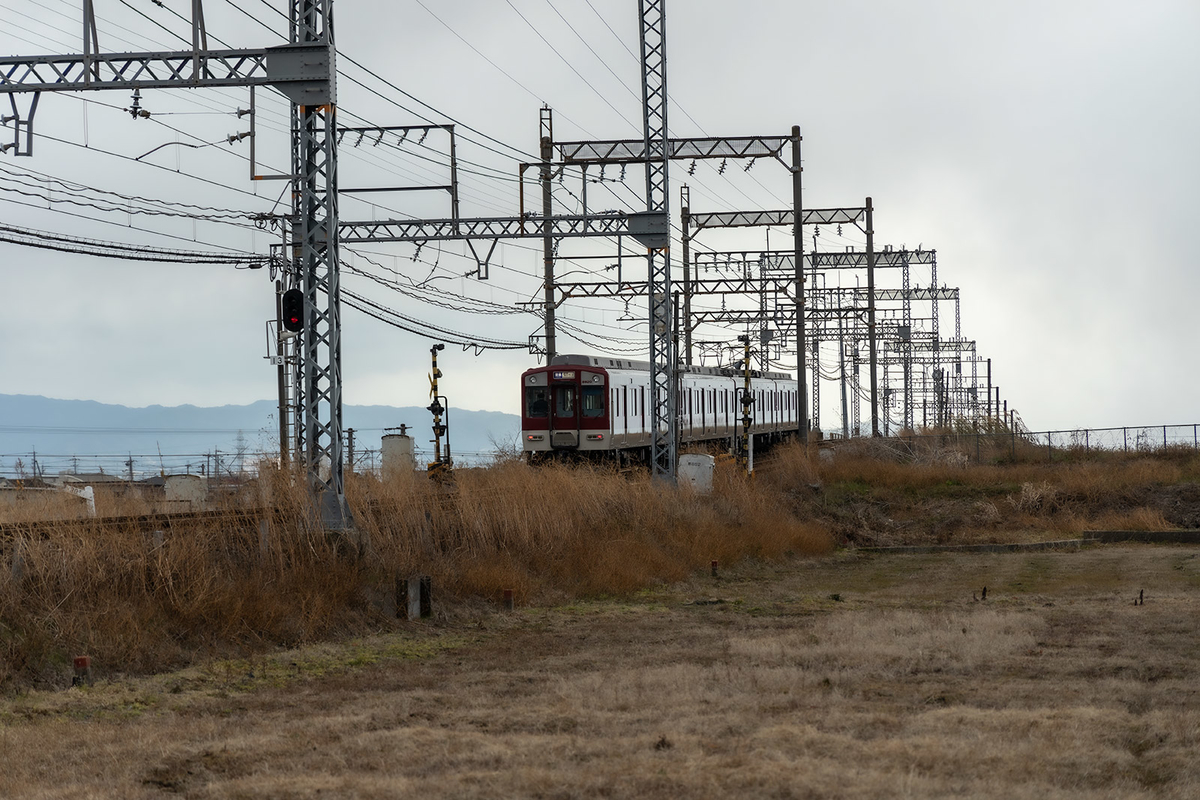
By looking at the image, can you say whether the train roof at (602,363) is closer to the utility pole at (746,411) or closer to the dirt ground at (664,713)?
the utility pole at (746,411)

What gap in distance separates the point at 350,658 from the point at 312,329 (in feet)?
15.0

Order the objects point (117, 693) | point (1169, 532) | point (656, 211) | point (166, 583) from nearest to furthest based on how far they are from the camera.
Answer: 1. point (117, 693)
2. point (166, 583)
3. point (656, 211)
4. point (1169, 532)

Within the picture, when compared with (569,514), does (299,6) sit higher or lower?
higher

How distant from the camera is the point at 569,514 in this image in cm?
1934

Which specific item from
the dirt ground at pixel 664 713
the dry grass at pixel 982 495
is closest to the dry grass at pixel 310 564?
the dirt ground at pixel 664 713

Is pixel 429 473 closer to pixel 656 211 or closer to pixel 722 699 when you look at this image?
pixel 656 211

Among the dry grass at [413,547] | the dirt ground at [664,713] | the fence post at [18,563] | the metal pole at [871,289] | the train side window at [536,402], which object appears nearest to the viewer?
the dirt ground at [664,713]

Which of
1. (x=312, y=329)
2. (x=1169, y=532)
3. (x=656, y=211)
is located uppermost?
(x=656, y=211)

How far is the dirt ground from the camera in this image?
651cm

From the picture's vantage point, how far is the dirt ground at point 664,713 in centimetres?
651

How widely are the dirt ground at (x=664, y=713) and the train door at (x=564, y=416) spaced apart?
1896cm

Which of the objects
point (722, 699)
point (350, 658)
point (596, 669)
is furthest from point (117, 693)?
point (722, 699)

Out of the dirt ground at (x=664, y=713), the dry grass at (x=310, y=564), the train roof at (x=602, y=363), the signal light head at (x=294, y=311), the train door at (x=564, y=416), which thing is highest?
the train roof at (x=602, y=363)

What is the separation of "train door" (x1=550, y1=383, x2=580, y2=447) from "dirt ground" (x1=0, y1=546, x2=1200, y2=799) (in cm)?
1896
